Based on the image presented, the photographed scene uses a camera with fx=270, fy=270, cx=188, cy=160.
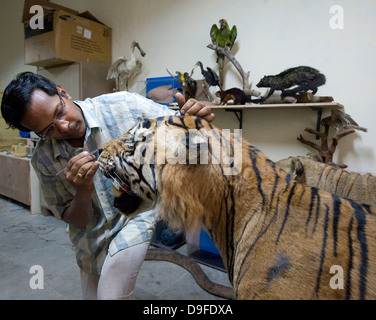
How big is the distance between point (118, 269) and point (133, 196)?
1.74ft

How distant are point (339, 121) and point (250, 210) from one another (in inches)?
79.1

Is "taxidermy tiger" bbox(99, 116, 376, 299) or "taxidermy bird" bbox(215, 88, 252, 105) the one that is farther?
"taxidermy bird" bbox(215, 88, 252, 105)

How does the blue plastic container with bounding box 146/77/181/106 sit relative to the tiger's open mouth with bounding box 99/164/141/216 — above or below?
above

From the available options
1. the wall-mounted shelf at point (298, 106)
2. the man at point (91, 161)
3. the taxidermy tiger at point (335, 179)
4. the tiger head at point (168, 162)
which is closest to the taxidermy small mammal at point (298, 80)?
the wall-mounted shelf at point (298, 106)

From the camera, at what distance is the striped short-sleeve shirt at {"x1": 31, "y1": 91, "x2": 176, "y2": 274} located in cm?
150

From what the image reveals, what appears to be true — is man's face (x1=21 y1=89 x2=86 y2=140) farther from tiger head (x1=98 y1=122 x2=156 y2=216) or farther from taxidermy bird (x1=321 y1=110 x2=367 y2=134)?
taxidermy bird (x1=321 y1=110 x2=367 y2=134)

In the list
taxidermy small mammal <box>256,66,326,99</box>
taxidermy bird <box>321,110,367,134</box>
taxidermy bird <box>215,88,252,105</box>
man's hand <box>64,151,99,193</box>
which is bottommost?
man's hand <box>64,151,99,193</box>

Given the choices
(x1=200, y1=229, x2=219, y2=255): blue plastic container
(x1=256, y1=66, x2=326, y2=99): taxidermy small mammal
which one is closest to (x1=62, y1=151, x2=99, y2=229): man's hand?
(x1=200, y1=229, x2=219, y2=255): blue plastic container

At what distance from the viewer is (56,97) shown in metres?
1.33

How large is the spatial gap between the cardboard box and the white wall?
529 millimetres

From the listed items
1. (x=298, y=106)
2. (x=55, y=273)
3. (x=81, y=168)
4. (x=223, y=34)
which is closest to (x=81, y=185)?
(x=81, y=168)

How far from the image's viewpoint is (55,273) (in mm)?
2762

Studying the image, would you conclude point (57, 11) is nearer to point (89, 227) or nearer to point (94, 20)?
point (94, 20)

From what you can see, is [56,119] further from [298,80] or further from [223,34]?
[223,34]
